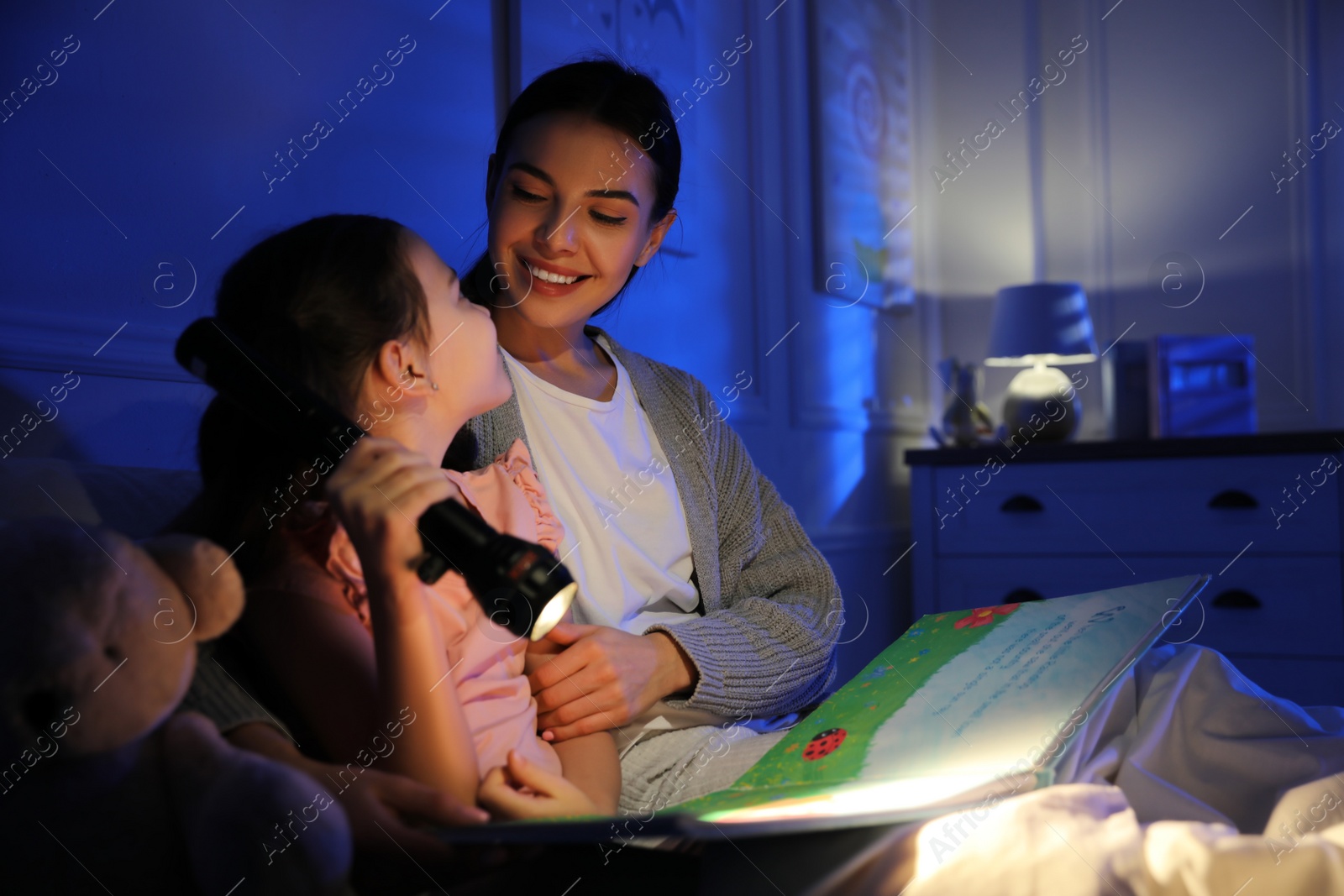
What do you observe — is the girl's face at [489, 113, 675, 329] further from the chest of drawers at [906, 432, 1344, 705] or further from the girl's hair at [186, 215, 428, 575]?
the chest of drawers at [906, 432, 1344, 705]

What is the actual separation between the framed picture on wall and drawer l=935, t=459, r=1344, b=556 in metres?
0.63

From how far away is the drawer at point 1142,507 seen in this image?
7.32ft

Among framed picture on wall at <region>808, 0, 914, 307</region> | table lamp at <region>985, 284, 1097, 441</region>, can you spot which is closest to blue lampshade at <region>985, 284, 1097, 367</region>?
table lamp at <region>985, 284, 1097, 441</region>

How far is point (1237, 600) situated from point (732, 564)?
1643 millimetres

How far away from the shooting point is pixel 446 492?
53 cm

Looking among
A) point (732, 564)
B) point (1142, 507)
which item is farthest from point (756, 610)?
point (1142, 507)

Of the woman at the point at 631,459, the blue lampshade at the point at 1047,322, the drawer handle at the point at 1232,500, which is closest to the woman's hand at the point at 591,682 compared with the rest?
the woman at the point at 631,459

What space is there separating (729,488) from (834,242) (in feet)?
5.02

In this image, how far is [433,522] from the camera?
0.51 metres

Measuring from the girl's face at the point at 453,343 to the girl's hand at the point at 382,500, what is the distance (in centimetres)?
17

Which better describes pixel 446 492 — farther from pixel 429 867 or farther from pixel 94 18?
pixel 94 18

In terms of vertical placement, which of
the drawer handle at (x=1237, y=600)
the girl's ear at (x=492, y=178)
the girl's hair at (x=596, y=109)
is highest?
the girl's hair at (x=596, y=109)

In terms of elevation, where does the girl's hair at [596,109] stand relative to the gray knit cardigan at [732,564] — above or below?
above

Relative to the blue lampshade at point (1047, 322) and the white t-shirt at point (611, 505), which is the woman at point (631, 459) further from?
the blue lampshade at point (1047, 322)
